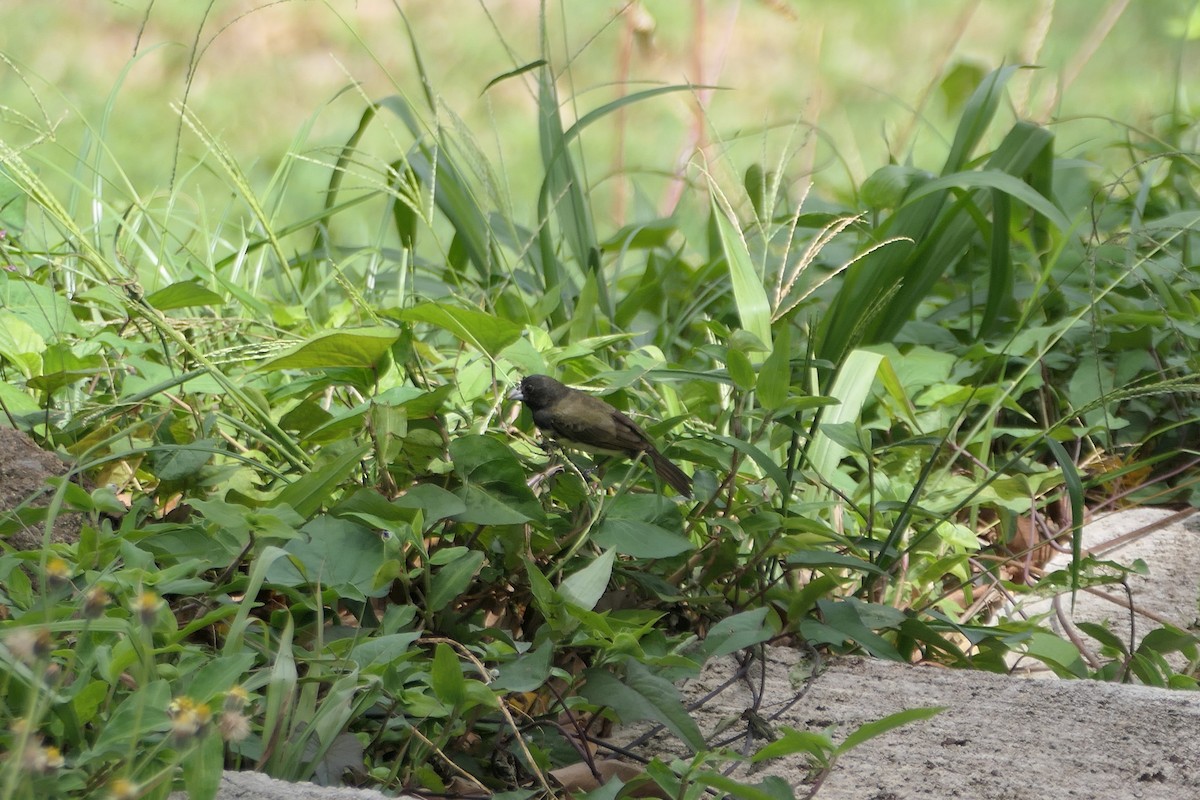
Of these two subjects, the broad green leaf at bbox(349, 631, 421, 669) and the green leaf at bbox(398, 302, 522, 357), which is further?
the green leaf at bbox(398, 302, 522, 357)

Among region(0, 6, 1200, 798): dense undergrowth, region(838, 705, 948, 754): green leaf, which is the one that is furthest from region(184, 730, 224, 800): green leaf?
region(838, 705, 948, 754): green leaf

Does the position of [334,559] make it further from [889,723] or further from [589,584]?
[889,723]

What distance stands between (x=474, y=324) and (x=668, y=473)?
1.27 ft

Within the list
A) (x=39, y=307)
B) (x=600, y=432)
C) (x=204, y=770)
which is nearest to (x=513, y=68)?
(x=39, y=307)

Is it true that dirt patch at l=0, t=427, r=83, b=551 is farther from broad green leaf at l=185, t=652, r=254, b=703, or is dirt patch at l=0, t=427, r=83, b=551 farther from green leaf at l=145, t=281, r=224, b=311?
broad green leaf at l=185, t=652, r=254, b=703

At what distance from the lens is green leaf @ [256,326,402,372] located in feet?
6.27

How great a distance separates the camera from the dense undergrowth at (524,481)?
4.60 ft

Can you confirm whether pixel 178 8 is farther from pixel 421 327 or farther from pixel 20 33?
pixel 421 327

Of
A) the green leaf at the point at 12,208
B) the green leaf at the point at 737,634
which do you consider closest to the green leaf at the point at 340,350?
the green leaf at the point at 737,634

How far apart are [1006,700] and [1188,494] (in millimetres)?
1183

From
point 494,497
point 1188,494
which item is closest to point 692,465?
point 494,497

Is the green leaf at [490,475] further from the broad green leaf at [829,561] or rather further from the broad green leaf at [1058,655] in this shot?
the broad green leaf at [1058,655]

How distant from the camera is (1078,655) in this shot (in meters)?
1.92

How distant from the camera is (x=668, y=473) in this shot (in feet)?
6.47
